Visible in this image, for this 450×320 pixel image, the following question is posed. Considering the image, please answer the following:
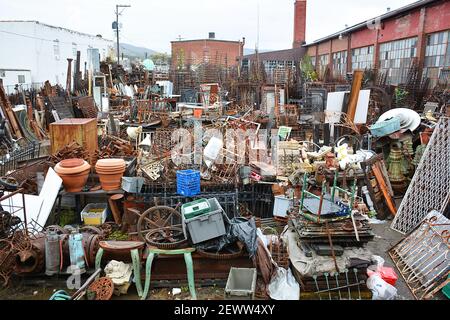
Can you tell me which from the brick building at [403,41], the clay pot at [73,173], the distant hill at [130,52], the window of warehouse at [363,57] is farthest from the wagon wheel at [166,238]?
the distant hill at [130,52]

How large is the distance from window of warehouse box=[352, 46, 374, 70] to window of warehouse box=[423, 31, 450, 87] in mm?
5637

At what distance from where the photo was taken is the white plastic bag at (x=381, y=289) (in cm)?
490

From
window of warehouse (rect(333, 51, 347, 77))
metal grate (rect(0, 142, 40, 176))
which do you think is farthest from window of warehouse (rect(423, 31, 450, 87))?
metal grate (rect(0, 142, 40, 176))

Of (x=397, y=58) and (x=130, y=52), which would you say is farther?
(x=130, y=52)

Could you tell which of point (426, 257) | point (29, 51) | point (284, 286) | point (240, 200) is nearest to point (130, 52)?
point (29, 51)

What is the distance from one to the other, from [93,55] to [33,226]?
12705 mm

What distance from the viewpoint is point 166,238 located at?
575 centimetres

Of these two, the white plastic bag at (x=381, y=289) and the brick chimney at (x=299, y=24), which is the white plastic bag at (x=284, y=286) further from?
the brick chimney at (x=299, y=24)

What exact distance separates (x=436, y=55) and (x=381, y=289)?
1273 centimetres

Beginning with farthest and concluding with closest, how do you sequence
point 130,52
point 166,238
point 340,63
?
point 130,52
point 340,63
point 166,238

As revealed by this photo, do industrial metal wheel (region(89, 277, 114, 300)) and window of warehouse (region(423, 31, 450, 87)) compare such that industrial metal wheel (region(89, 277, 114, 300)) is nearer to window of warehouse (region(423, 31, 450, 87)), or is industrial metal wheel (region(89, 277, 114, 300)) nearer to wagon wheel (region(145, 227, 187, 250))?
wagon wheel (region(145, 227, 187, 250))

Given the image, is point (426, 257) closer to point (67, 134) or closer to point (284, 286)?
point (284, 286)

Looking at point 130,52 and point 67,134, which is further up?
point 130,52
